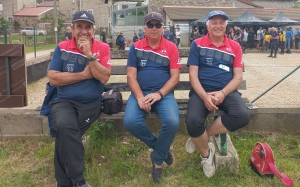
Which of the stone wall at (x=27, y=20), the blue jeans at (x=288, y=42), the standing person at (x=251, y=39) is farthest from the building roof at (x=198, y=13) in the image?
the stone wall at (x=27, y=20)

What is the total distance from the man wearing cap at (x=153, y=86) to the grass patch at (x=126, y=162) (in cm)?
24

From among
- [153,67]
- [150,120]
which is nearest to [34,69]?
[150,120]

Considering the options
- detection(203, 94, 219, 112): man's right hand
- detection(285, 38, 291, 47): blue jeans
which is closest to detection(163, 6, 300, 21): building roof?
detection(285, 38, 291, 47): blue jeans

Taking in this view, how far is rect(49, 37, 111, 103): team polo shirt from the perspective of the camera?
3270 millimetres

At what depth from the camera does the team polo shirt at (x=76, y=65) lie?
3.27 meters

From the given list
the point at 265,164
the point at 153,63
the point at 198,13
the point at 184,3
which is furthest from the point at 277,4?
the point at 265,164

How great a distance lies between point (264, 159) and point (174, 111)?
3.19 ft

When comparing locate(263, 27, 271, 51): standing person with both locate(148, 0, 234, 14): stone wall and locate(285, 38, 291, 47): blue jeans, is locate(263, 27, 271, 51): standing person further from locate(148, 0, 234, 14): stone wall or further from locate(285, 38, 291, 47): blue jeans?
locate(148, 0, 234, 14): stone wall

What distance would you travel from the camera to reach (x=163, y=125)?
10.4ft

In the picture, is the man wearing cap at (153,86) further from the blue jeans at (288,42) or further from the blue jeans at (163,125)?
the blue jeans at (288,42)

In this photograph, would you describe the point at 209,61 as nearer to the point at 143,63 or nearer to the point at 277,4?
the point at 143,63

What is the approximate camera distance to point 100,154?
12.6 feet

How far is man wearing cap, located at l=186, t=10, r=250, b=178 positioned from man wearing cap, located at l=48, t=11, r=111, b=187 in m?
0.91

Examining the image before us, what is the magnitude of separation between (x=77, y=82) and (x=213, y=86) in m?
1.36
